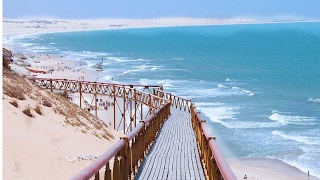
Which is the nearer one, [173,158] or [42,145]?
[173,158]

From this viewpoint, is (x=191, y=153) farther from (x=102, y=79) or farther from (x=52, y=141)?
(x=102, y=79)

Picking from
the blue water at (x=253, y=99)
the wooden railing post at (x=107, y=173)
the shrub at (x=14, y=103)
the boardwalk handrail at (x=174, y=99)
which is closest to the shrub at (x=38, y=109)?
the shrub at (x=14, y=103)

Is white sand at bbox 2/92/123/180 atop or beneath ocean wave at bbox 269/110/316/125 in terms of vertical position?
atop

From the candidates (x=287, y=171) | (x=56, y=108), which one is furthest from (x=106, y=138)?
(x=287, y=171)

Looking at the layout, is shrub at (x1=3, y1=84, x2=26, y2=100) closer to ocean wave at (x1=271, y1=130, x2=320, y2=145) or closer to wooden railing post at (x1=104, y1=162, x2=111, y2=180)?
wooden railing post at (x1=104, y1=162, x2=111, y2=180)

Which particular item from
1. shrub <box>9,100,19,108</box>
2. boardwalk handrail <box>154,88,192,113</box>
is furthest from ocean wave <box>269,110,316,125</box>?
shrub <box>9,100,19,108</box>

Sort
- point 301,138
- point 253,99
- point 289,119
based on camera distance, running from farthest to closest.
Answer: point 253,99 < point 289,119 < point 301,138

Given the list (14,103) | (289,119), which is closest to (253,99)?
(289,119)

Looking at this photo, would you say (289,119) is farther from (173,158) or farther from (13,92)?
(173,158)
